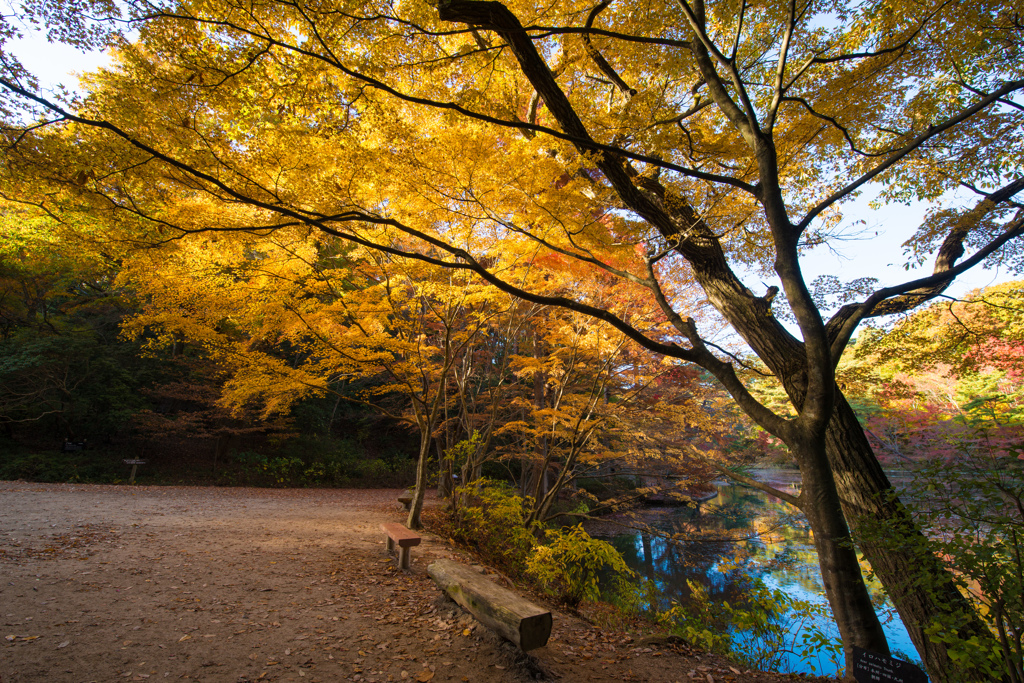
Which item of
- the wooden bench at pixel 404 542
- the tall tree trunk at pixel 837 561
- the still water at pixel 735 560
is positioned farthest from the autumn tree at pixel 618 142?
the still water at pixel 735 560

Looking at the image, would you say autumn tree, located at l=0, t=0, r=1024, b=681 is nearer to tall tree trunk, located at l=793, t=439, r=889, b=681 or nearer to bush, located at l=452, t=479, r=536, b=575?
tall tree trunk, located at l=793, t=439, r=889, b=681

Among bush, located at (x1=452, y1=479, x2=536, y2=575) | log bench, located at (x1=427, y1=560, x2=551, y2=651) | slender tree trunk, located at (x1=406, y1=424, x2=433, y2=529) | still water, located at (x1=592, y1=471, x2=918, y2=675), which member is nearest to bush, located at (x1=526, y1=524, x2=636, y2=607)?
bush, located at (x1=452, y1=479, x2=536, y2=575)

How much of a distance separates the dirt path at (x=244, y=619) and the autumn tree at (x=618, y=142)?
214 cm

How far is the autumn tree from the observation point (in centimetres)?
280

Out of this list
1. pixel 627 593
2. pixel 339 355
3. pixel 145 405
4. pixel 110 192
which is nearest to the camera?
pixel 110 192

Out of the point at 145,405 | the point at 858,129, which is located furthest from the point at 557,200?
the point at 145,405

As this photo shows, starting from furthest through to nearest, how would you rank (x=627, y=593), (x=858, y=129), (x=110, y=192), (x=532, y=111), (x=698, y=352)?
(x=627, y=593) → (x=532, y=111) → (x=858, y=129) → (x=110, y=192) → (x=698, y=352)

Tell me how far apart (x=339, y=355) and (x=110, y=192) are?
3.15 m

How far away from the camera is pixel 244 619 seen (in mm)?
3189

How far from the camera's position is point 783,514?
13031 millimetres

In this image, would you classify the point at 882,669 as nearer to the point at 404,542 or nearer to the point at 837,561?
the point at 837,561

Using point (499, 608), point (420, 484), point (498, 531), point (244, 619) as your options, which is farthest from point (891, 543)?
point (420, 484)

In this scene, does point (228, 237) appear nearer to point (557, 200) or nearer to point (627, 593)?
point (557, 200)

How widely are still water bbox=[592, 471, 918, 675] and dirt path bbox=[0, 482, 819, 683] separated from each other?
3839 mm
